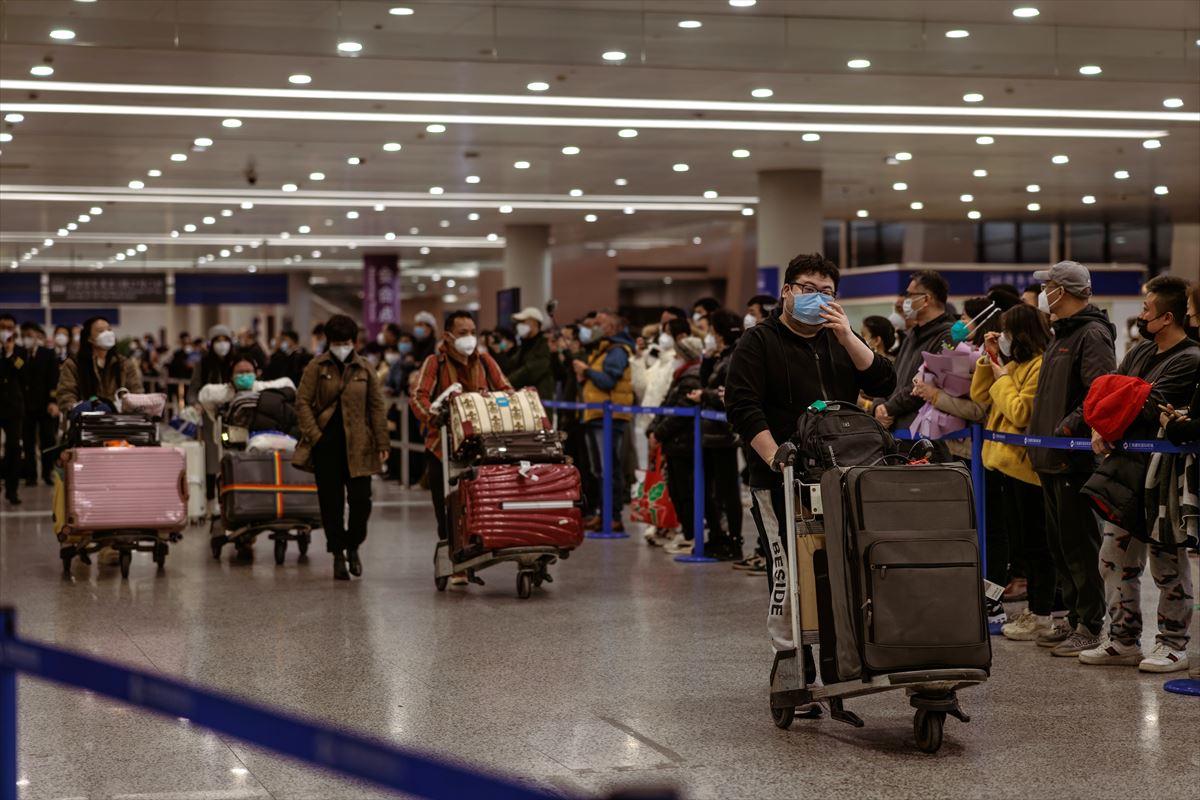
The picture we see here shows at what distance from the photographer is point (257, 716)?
2268mm

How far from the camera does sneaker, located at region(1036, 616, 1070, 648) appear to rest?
7.12 m

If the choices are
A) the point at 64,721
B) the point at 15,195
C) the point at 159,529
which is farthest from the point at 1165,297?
the point at 15,195

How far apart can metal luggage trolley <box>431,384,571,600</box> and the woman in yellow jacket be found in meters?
2.59

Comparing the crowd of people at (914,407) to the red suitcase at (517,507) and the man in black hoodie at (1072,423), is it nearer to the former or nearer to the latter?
the man in black hoodie at (1072,423)

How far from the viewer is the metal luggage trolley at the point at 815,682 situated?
496cm

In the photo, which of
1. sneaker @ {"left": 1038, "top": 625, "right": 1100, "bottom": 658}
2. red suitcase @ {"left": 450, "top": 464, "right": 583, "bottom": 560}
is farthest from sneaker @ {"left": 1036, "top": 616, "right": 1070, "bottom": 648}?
red suitcase @ {"left": 450, "top": 464, "right": 583, "bottom": 560}

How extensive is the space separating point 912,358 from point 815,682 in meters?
2.79

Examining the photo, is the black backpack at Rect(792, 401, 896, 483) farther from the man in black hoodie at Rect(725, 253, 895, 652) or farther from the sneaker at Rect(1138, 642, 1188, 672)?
the sneaker at Rect(1138, 642, 1188, 672)

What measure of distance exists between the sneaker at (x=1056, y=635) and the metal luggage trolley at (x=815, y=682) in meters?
1.89

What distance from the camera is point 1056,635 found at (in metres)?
7.14

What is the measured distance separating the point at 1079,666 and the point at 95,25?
902cm

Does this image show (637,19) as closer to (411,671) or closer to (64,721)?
(411,671)

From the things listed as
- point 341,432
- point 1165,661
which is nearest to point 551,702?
point 1165,661

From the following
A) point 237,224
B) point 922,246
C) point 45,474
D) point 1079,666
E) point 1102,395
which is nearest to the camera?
point 1102,395
